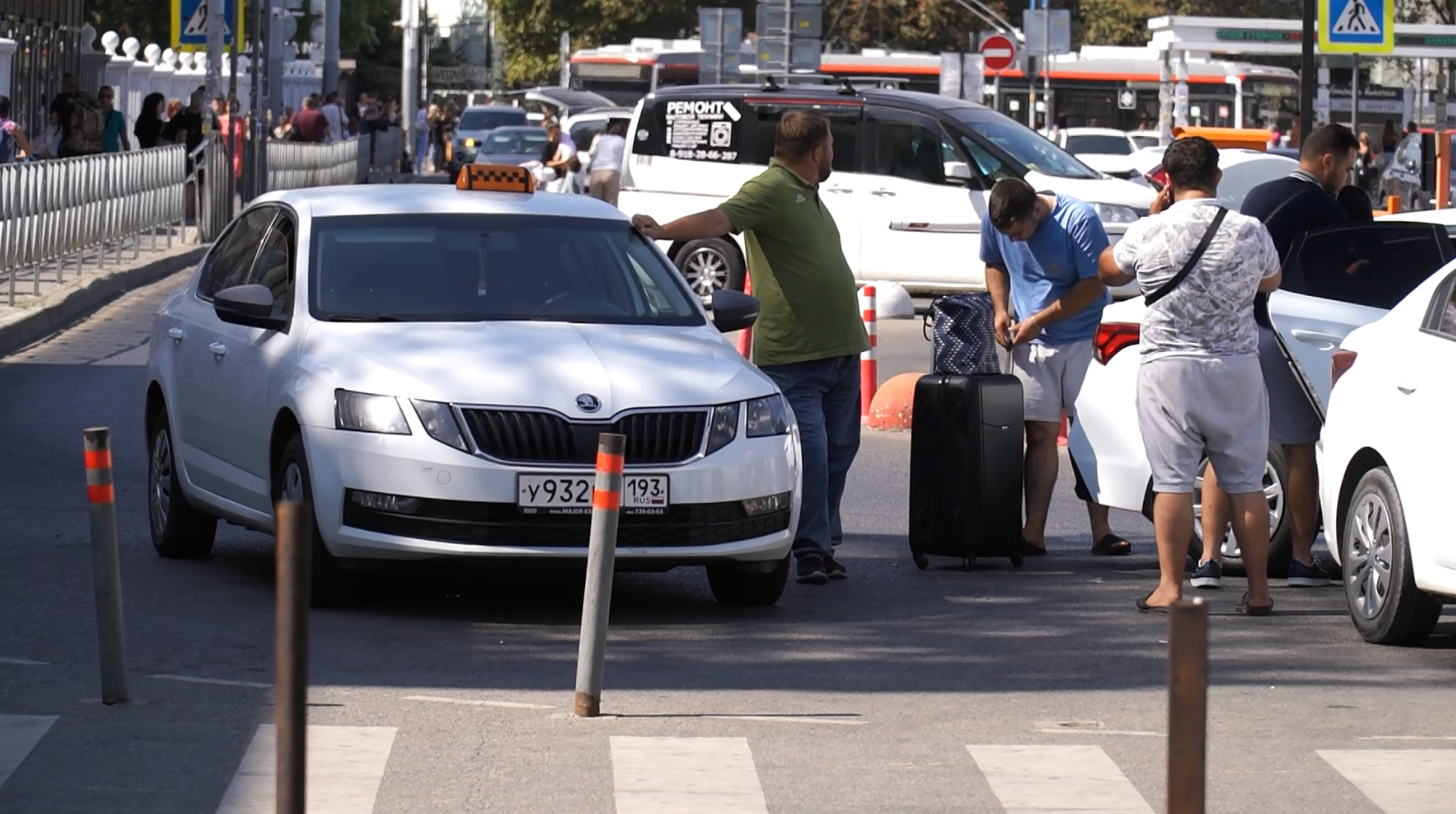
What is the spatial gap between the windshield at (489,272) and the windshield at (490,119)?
143 ft

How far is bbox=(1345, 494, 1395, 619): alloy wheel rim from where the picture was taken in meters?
8.21

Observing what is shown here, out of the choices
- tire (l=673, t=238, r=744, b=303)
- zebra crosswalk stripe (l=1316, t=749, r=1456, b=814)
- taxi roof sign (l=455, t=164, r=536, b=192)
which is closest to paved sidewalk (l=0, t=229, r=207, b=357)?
tire (l=673, t=238, r=744, b=303)

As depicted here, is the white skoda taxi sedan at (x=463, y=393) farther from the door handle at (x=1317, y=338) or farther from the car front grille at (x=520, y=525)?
the door handle at (x=1317, y=338)

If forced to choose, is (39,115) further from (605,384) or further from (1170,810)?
(1170,810)

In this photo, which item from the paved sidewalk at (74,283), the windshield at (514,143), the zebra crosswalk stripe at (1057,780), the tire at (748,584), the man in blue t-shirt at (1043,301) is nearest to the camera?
the zebra crosswalk stripe at (1057,780)

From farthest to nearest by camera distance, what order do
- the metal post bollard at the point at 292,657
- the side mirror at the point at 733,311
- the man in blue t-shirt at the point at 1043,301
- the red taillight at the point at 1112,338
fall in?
the red taillight at the point at 1112,338
the man in blue t-shirt at the point at 1043,301
the side mirror at the point at 733,311
the metal post bollard at the point at 292,657

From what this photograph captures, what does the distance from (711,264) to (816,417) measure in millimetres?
12568

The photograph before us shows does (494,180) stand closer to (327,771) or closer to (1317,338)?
(1317,338)

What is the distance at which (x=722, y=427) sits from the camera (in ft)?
28.1

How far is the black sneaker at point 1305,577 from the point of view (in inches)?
384

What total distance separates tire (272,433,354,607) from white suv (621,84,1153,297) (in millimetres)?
13055

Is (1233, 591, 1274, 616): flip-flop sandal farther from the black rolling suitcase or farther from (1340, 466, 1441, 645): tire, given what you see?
the black rolling suitcase

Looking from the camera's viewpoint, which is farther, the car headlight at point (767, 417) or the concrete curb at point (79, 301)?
the concrete curb at point (79, 301)

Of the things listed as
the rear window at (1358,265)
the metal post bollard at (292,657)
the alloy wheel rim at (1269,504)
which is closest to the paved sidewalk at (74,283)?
the alloy wheel rim at (1269,504)
